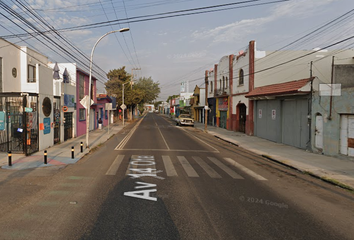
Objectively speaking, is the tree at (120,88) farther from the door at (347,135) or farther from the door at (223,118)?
the door at (347,135)

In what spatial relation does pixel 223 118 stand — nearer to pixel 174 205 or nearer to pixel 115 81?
pixel 115 81

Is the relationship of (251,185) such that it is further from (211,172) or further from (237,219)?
(237,219)

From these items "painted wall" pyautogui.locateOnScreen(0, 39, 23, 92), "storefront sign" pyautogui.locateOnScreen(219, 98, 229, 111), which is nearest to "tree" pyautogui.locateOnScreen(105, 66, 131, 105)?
"storefront sign" pyautogui.locateOnScreen(219, 98, 229, 111)

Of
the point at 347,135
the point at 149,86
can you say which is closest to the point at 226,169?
the point at 347,135

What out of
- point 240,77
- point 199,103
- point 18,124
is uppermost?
point 240,77

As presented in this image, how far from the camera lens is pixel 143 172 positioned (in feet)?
30.1

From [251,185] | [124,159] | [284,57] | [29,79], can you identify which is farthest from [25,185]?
[284,57]

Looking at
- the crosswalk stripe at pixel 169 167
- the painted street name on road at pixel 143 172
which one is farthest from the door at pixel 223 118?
the painted street name on road at pixel 143 172

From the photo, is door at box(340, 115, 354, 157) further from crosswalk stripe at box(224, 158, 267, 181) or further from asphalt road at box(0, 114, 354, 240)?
crosswalk stripe at box(224, 158, 267, 181)

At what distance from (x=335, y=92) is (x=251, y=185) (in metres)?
8.56

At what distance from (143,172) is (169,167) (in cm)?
139

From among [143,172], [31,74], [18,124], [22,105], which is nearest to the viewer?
[143,172]

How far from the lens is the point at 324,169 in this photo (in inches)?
409

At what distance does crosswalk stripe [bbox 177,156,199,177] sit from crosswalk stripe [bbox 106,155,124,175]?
2.81 meters
